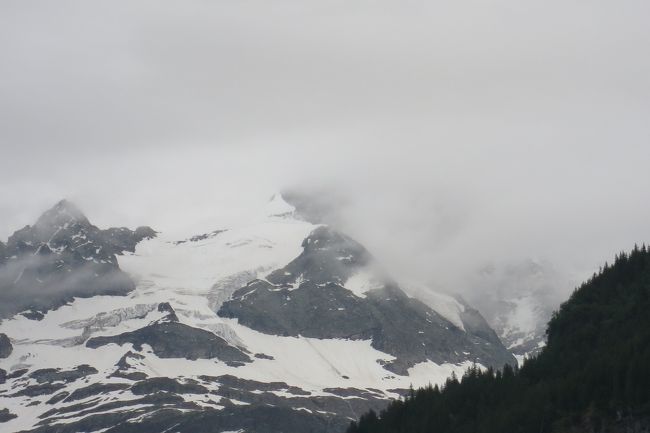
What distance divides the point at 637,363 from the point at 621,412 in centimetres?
1070

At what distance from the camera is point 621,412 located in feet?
627

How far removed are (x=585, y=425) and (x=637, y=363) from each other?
11274 millimetres

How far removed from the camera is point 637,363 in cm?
19950

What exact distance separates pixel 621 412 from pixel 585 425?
6948 millimetres

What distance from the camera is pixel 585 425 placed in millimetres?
196500
